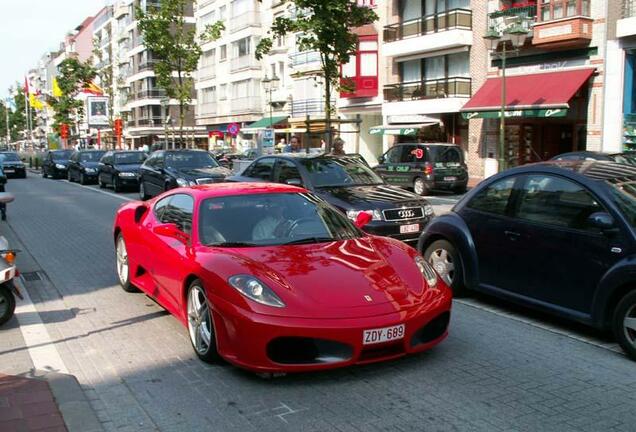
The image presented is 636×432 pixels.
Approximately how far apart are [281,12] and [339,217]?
4364cm

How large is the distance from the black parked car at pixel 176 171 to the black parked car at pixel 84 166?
9.98 meters

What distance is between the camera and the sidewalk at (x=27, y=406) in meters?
4.02

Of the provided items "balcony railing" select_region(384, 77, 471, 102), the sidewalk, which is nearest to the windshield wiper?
the sidewalk

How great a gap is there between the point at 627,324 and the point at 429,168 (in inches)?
681

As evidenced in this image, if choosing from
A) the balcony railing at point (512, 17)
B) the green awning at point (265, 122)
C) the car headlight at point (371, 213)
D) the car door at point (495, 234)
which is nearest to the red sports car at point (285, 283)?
the car door at point (495, 234)

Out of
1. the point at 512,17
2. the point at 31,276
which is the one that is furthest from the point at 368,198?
the point at 512,17

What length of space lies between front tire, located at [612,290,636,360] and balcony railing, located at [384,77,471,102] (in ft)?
86.0

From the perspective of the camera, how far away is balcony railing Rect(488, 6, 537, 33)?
25953 mm

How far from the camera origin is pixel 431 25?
31984 mm

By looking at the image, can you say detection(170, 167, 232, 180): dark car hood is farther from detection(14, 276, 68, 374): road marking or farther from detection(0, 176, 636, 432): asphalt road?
detection(0, 176, 636, 432): asphalt road

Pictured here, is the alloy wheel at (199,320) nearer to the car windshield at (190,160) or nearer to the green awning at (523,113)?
the car windshield at (190,160)

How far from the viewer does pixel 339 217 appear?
6.31 m

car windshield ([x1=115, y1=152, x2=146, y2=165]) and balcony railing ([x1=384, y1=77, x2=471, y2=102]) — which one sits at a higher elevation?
balcony railing ([x1=384, y1=77, x2=471, y2=102])

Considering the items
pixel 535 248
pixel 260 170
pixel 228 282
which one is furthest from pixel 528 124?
pixel 228 282
